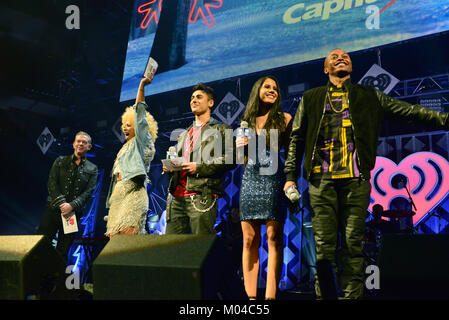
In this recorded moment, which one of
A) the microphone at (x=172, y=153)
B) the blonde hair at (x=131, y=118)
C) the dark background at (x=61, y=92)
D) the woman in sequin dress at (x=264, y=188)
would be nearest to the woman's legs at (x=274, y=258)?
the woman in sequin dress at (x=264, y=188)

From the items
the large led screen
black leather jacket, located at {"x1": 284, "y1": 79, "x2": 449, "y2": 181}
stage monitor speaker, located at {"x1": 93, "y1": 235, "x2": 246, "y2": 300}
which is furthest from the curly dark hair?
the large led screen

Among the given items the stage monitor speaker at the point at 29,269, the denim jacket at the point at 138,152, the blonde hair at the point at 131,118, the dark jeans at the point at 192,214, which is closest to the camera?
the stage monitor speaker at the point at 29,269

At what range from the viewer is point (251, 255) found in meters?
2.99

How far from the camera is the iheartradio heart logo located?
5828mm

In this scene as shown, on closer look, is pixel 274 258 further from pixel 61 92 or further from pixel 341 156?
pixel 61 92

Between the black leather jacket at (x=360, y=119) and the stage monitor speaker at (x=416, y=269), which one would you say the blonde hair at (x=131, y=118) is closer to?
the black leather jacket at (x=360, y=119)

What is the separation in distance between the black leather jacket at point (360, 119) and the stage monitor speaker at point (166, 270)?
3.20 feet

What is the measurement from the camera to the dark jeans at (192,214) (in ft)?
9.91

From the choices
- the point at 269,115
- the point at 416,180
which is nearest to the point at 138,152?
the point at 269,115

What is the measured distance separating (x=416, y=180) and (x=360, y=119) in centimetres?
391

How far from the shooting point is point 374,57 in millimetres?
5676

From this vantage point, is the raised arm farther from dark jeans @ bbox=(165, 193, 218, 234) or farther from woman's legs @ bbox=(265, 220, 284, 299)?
woman's legs @ bbox=(265, 220, 284, 299)
